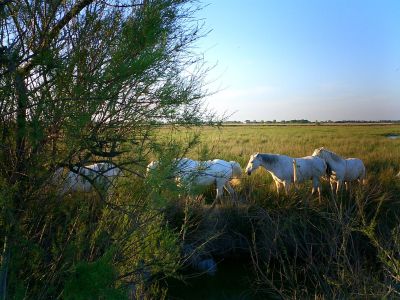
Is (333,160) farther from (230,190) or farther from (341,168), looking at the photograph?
(230,190)

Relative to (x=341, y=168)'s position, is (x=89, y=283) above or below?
above

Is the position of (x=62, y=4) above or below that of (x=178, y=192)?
above

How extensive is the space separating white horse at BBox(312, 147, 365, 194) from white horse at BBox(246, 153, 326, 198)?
0.99 feet

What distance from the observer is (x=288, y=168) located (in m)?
11.1

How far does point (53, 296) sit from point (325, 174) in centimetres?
1007

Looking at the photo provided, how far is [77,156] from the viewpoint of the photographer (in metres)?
3.33

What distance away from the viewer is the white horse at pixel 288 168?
11.0 meters

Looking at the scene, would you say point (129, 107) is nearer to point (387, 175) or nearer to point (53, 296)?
point (53, 296)

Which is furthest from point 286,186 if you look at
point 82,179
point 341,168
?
point 82,179

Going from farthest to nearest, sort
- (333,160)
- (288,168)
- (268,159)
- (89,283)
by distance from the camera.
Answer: (333,160) < (268,159) < (288,168) < (89,283)

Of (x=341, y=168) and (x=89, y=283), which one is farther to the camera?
(x=341, y=168)

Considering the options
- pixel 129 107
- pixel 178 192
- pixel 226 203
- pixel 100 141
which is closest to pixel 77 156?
pixel 100 141

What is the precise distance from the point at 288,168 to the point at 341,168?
170cm

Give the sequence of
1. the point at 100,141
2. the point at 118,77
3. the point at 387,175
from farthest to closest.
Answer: the point at 387,175, the point at 100,141, the point at 118,77
